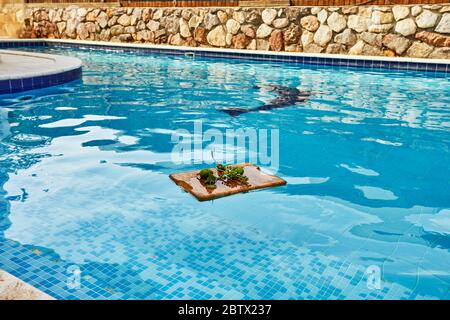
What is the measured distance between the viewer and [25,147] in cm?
539

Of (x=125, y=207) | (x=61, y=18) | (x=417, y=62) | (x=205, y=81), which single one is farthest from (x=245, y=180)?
(x=61, y=18)

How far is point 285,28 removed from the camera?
43.4 feet

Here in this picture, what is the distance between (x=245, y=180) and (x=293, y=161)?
992 millimetres

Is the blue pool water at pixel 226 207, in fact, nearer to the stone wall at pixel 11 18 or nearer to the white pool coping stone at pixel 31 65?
the white pool coping stone at pixel 31 65

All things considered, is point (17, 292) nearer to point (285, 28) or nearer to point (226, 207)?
point (226, 207)

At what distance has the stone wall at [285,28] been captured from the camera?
1139cm

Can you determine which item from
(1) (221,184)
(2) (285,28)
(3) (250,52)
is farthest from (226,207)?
(2) (285,28)

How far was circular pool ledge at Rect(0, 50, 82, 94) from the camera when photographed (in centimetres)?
790

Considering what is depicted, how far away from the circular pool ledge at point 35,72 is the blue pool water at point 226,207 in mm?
355

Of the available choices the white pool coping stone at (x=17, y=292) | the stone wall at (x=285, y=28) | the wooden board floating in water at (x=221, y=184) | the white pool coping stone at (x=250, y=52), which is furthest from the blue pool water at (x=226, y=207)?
the stone wall at (x=285, y=28)

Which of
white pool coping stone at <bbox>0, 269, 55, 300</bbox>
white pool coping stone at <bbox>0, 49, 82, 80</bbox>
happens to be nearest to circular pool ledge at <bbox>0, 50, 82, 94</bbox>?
white pool coping stone at <bbox>0, 49, 82, 80</bbox>

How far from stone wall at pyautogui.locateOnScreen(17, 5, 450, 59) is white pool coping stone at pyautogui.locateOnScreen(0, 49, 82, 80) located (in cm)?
548

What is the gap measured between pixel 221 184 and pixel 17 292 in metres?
2.31
